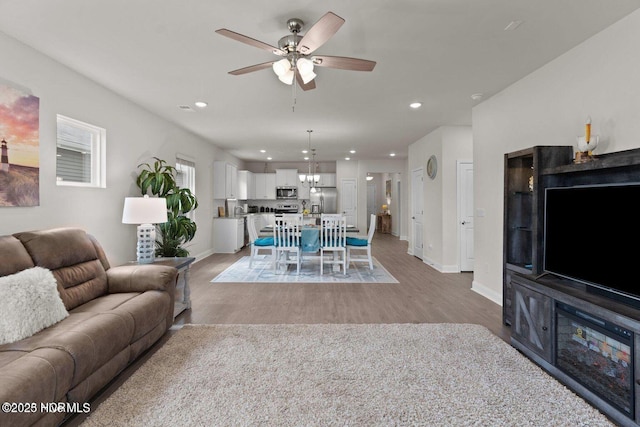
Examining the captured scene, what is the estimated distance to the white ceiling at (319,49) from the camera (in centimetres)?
227

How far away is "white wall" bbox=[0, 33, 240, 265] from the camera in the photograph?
2789mm

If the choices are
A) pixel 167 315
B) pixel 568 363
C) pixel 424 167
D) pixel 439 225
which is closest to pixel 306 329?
pixel 167 315

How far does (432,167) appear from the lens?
20.6 ft

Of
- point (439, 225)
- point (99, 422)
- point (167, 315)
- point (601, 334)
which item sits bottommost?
point (99, 422)

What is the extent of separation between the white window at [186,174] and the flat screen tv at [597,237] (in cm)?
555

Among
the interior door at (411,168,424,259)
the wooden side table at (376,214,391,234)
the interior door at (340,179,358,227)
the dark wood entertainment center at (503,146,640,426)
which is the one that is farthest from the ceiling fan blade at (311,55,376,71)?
the wooden side table at (376,214,391,234)

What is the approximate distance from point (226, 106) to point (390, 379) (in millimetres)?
3972

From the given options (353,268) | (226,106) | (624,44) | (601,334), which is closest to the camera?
(601,334)

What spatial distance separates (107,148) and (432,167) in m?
5.31

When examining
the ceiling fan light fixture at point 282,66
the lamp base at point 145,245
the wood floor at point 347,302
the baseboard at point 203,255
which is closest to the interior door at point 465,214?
the wood floor at point 347,302

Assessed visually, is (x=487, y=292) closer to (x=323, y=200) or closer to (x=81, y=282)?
(x=81, y=282)

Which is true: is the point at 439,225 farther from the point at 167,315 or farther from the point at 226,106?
the point at 167,315

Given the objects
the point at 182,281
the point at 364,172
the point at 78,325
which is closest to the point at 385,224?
the point at 364,172

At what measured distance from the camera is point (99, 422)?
1799 mm
